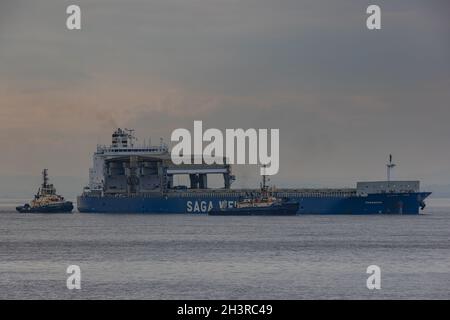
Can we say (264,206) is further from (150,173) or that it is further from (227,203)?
(150,173)

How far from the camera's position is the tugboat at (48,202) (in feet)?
406

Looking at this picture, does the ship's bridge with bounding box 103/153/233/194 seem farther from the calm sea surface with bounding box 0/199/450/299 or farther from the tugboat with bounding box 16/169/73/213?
the calm sea surface with bounding box 0/199/450/299

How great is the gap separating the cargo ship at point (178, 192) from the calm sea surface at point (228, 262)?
26.2 m

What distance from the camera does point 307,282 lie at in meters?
39.2

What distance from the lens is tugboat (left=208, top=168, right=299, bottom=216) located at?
101 meters

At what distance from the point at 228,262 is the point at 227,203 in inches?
2468

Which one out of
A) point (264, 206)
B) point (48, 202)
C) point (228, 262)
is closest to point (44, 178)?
point (48, 202)

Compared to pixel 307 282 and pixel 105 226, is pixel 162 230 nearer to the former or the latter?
pixel 105 226

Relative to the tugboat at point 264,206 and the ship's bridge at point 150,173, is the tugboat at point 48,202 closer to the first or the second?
the ship's bridge at point 150,173

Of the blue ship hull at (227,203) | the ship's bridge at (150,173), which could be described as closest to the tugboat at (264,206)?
the blue ship hull at (227,203)

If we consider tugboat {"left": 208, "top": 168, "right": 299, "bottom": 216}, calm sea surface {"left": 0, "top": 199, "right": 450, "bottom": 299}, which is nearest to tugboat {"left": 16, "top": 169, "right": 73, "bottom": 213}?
tugboat {"left": 208, "top": 168, "right": 299, "bottom": 216}

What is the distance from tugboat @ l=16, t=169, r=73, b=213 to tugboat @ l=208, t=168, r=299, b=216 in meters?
27.9
